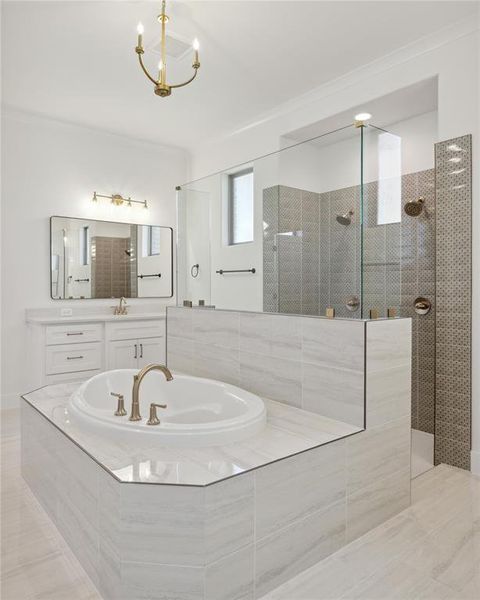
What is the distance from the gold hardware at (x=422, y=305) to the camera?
116 inches

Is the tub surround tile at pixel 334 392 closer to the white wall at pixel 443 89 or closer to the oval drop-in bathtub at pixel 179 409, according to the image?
the oval drop-in bathtub at pixel 179 409

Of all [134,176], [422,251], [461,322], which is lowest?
[461,322]

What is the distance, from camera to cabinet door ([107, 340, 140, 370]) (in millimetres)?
3930

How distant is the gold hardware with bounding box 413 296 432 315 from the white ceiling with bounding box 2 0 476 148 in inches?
67.5

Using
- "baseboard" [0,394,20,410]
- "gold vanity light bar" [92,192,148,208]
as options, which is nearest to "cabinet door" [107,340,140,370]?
"baseboard" [0,394,20,410]

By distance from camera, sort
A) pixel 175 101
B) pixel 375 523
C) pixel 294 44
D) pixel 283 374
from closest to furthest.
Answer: pixel 375 523
pixel 283 374
pixel 294 44
pixel 175 101

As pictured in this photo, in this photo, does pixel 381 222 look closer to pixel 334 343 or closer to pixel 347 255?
pixel 347 255

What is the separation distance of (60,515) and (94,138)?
3606mm

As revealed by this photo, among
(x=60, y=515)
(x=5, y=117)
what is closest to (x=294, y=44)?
(x=5, y=117)

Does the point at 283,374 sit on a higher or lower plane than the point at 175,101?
lower

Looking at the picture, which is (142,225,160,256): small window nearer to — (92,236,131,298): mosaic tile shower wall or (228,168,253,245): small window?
(92,236,131,298): mosaic tile shower wall

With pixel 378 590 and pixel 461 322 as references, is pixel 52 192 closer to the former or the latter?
pixel 461 322

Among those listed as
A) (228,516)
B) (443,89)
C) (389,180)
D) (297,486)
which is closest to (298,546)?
(297,486)

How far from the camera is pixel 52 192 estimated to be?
4027 mm
